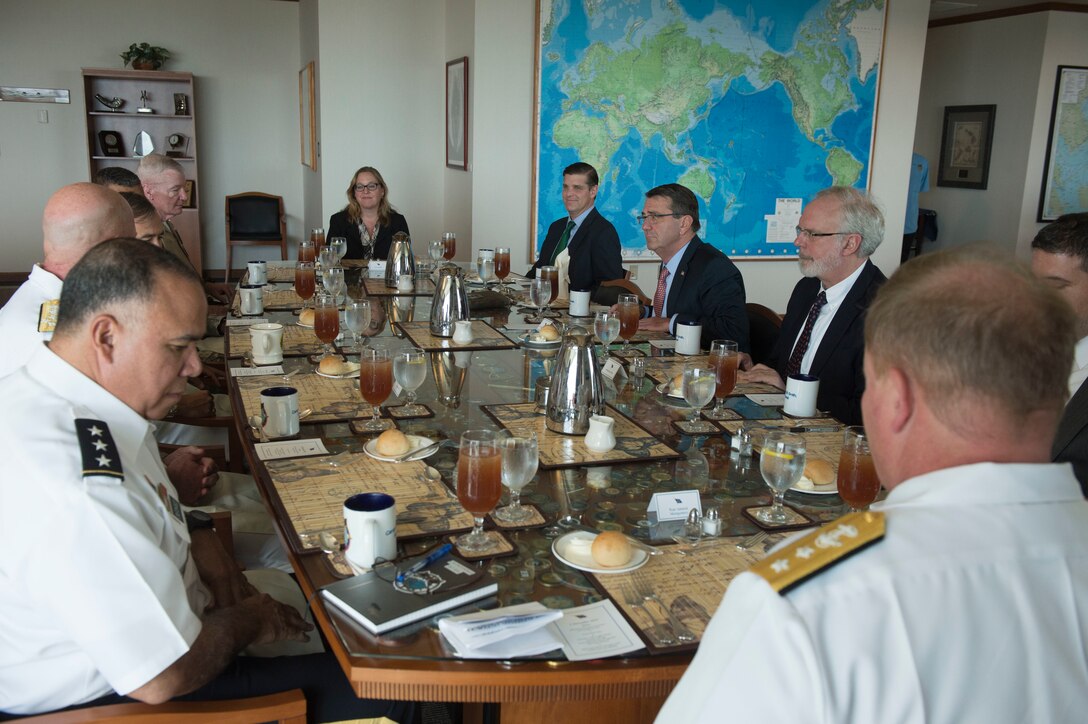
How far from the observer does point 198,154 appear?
8680 mm

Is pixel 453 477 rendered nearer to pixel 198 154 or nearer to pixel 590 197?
pixel 590 197

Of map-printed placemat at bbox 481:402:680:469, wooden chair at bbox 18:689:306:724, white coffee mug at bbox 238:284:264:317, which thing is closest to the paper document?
map-printed placemat at bbox 481:402:680:469

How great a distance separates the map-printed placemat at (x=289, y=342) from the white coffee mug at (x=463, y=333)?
46 centimetres

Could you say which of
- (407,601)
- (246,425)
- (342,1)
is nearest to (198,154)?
(342,1)

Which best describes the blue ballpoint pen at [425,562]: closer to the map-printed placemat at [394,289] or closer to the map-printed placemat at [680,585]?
the map-printed placemat at [680,585]

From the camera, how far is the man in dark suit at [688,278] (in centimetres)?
353

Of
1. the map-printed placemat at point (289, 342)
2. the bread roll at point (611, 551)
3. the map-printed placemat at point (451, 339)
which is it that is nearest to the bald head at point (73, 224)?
the map-printed placemat at point (289, 342)

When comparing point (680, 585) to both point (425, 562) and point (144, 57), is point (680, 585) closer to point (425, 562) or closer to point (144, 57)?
point (425, 562)

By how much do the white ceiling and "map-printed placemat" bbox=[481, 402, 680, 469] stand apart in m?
7.18

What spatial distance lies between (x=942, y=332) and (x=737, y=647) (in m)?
0.37

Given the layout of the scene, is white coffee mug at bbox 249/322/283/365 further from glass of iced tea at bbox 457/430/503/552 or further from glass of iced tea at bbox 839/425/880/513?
glass of iced tea at bbox 839/425/880/513

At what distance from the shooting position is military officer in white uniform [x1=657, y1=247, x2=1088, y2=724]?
81cm

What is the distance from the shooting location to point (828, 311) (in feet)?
9.99

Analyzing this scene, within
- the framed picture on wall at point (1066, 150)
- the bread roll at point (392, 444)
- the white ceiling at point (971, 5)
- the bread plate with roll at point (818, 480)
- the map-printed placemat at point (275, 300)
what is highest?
the white ceiling at point (971, 5)
